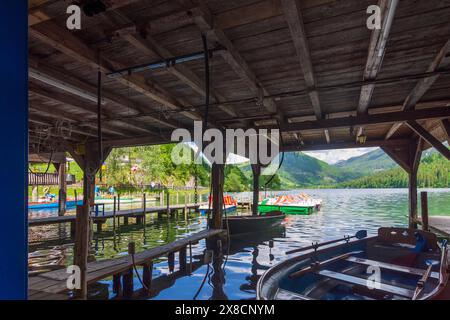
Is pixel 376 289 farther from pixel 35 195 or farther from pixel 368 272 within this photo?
pixel 35 195

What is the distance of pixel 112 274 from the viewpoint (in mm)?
5734

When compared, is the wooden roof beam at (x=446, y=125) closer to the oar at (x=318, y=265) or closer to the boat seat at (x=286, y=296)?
the oar at (x=318, y=265)

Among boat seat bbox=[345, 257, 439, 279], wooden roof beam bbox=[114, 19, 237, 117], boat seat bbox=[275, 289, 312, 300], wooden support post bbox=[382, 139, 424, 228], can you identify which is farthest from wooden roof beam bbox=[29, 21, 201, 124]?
wooden support post bbox=[382, 139, 424, 228]

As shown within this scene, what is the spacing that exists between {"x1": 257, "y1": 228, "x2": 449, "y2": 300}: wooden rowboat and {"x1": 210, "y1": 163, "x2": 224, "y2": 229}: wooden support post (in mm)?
4299

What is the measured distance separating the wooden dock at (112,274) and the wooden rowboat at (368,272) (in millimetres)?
3296

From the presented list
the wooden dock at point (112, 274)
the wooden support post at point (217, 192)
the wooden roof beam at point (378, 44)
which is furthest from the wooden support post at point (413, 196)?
the wooden dock at point (112, 274)

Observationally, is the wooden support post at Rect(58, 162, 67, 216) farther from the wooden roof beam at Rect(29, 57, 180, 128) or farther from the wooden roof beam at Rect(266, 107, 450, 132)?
the wooden roof beam at Rect(266, 107, 450, 132)

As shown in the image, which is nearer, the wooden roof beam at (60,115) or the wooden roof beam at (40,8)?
the wooden roof beam at (40,8)

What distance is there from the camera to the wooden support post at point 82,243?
4401 millimetres

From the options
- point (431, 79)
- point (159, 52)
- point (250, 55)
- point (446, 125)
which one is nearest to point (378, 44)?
point (250, 55)

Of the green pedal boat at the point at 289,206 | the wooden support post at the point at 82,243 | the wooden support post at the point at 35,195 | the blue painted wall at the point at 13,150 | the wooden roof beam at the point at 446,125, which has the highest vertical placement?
the wooden roof beam at the point at 446,125

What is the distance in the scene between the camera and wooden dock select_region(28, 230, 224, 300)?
4484mm
